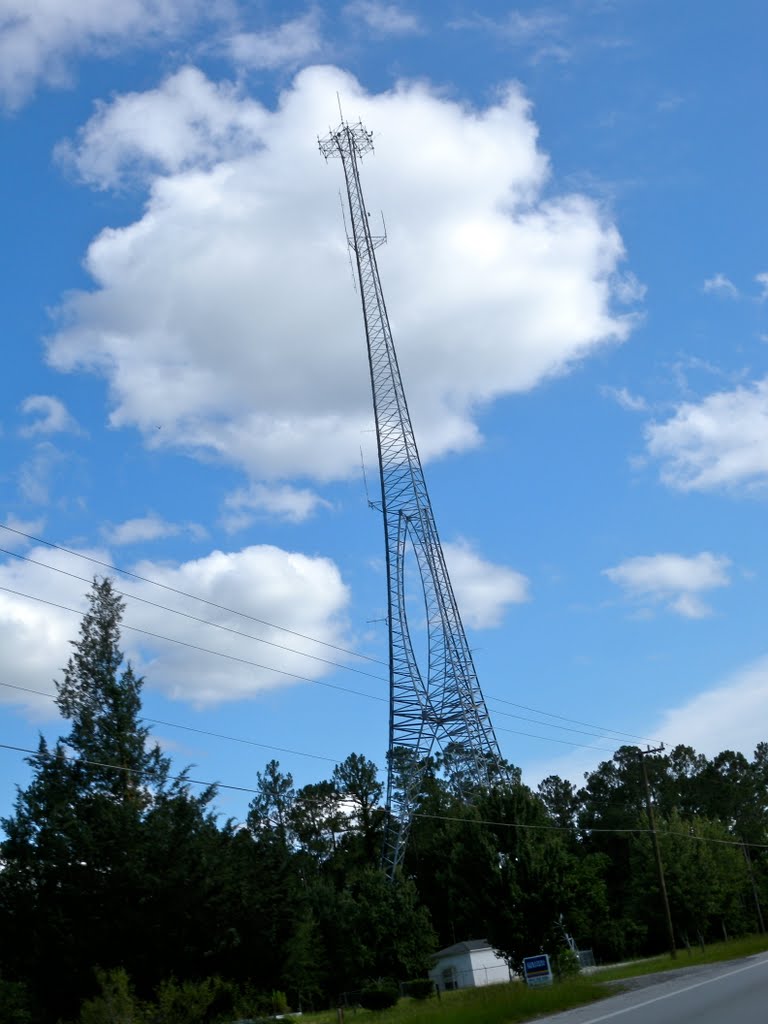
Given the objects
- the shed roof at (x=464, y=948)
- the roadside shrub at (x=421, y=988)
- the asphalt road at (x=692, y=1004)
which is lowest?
the asphalt road at (x=692, y=1004)

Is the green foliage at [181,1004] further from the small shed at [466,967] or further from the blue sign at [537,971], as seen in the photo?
the small shed at [466,967]

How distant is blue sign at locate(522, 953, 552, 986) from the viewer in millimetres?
28000

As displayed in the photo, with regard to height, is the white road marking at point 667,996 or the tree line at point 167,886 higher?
the tree line at point 167,886

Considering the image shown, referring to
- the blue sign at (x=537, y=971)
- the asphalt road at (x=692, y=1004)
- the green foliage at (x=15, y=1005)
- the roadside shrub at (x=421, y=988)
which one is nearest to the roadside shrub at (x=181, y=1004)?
the asphalt road at (x=692, y=1004)

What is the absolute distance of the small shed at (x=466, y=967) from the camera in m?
57.0

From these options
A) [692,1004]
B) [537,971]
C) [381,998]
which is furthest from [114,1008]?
[381,998]

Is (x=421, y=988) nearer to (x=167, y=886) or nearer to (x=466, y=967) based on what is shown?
(x=466, y=967)

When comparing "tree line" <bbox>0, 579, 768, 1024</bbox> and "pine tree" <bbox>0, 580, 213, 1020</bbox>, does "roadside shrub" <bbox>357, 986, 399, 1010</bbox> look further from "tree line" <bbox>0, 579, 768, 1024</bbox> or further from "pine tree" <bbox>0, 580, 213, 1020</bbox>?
"pine tree" <bbox>0, 580, 213, 1020</bbox>

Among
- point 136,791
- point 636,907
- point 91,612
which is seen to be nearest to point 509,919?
point 136,791

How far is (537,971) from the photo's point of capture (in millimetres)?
28328

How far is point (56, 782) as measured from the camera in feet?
105

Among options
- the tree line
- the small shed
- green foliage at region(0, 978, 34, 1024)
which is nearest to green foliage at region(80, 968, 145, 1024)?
the tree line

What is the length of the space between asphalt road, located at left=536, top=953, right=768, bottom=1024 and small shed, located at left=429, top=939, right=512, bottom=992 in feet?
108

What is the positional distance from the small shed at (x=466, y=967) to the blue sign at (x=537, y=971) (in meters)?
29.7
